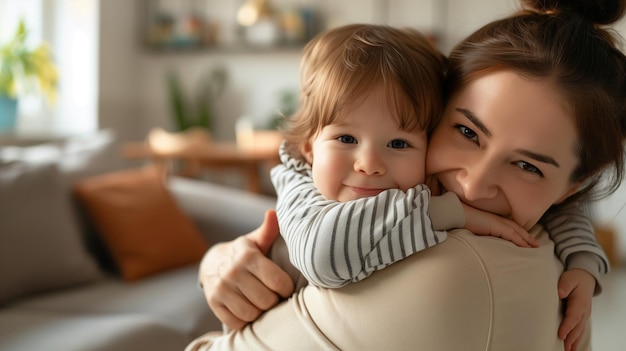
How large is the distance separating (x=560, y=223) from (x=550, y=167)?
200 millimetres

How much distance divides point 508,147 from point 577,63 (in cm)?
15

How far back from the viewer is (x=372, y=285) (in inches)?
30.9

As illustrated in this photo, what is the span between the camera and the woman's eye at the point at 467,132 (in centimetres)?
82

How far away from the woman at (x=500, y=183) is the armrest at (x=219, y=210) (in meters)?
1.77

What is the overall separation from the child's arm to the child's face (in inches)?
9.8

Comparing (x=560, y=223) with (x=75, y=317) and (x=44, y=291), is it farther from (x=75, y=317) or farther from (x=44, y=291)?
(x=44, y=291)

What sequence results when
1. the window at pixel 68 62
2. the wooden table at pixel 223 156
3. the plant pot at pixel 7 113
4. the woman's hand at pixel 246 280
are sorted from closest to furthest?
the woman's hand at pixel 246 280
the plant pot at pixel 7 113
the wooden table at pixel 223 156
the window at pixel 68 62

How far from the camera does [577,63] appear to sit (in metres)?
0.79

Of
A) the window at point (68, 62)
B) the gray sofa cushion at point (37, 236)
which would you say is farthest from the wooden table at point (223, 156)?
the gray sofa cushion at point (37, 236)

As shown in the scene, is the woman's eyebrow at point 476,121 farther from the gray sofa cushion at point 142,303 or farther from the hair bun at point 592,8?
the gray sofa cushion at point 142,303

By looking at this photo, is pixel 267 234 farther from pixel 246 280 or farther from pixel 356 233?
pixel 356 233

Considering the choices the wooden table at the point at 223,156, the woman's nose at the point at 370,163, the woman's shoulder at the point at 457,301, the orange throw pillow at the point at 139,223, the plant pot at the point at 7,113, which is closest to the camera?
the woman's shoulder at the point at 457,301

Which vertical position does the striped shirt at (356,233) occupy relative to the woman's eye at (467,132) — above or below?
below

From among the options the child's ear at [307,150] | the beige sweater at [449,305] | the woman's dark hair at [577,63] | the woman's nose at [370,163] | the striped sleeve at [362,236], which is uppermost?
the woman's dark hair at [577,63]
